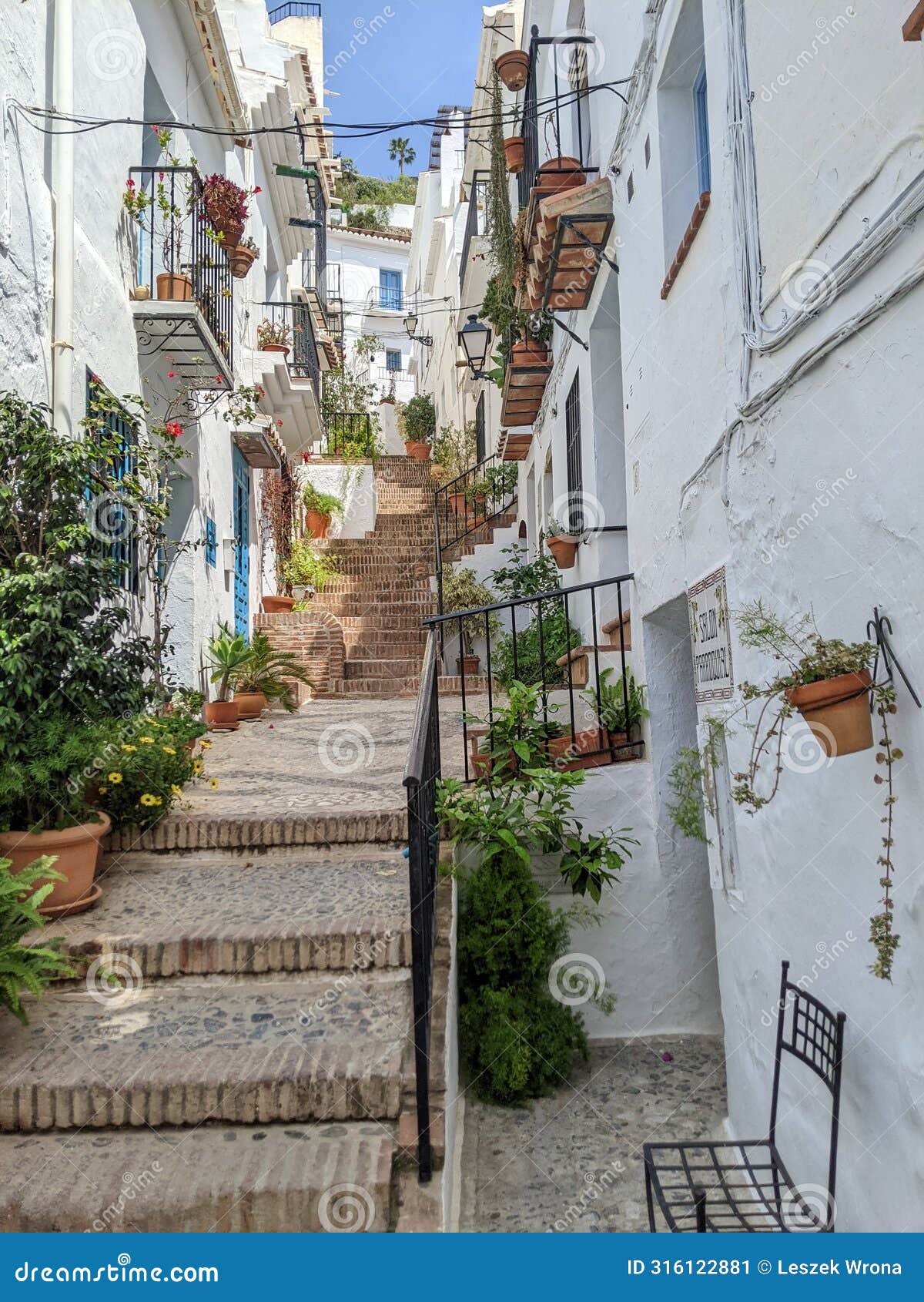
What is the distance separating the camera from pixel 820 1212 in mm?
2531

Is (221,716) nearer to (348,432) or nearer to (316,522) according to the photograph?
(316,522)

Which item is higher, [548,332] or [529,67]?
[529,67]

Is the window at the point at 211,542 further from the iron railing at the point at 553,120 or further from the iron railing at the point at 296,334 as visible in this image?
the iron railing at the point at 553,120

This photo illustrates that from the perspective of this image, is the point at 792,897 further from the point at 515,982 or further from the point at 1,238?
the point at 1,238

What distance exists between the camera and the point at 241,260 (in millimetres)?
8984

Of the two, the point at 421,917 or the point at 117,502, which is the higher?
Result: the point at 117,502

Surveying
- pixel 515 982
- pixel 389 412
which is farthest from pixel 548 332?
pixel 389 412

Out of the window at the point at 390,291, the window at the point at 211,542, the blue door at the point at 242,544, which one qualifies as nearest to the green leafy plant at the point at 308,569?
the blue door at the point at 242,544

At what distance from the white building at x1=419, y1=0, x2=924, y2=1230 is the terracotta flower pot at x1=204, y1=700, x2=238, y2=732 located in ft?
14.1

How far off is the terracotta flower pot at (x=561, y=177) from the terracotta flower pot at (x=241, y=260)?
354 cm

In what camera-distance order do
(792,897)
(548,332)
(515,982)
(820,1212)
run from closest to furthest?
(820,1212) < (792,897) < (515,982) < (548,332)

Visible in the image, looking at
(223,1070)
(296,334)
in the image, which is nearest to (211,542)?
(296,334)

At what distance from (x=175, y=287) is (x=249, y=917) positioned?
496 centimetres

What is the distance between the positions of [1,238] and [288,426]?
8.60 m
